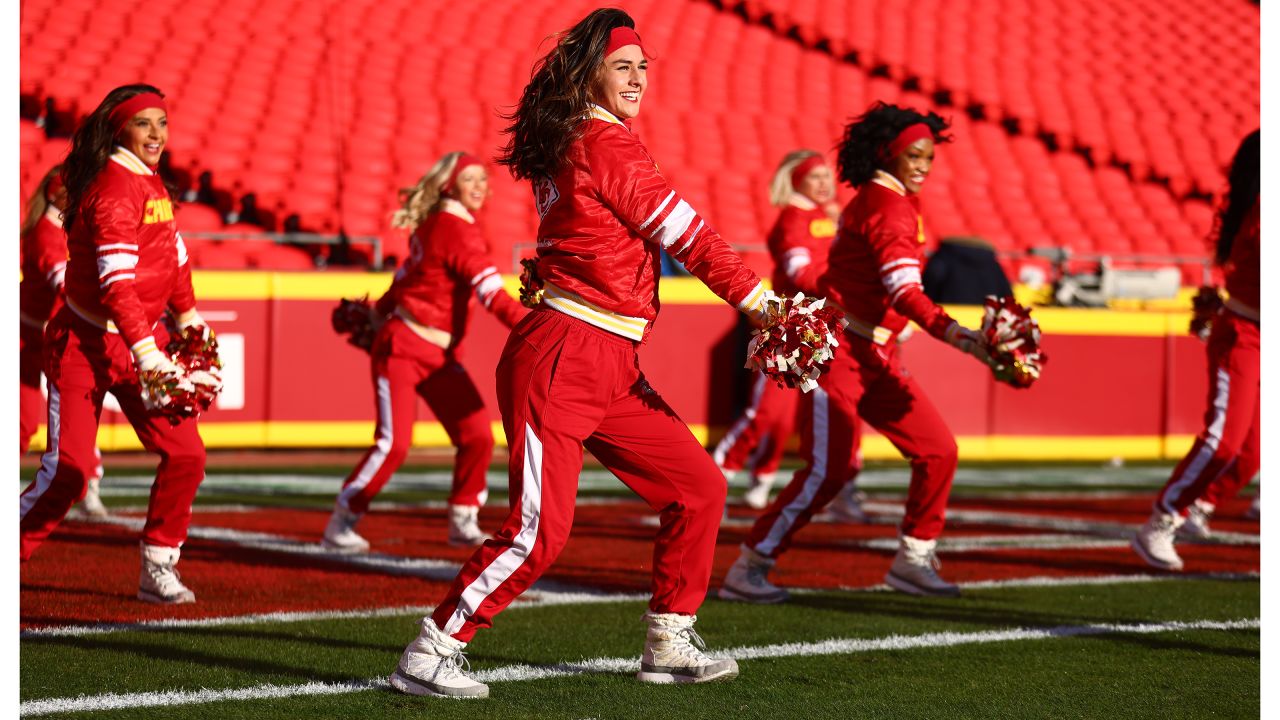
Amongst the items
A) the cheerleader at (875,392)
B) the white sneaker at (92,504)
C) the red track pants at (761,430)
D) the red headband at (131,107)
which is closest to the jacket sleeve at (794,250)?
the red track pants at (761,430)

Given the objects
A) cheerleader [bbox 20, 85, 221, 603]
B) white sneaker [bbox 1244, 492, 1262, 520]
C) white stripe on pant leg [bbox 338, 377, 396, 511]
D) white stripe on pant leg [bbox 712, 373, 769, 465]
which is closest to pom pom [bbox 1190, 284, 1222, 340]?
white sneaker [bbox 1244, 492, 1262, 520]

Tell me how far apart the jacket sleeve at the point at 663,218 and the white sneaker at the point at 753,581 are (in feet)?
6.88

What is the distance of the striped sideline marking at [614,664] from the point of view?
3.90 m

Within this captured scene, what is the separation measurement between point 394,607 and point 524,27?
17665mm

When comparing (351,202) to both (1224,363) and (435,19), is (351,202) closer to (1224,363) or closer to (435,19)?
(435,19)

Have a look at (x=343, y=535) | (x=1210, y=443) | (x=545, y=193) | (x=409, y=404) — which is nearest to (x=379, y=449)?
(x=409, y=404)

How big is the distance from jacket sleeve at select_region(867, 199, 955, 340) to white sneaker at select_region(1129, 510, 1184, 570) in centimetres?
195

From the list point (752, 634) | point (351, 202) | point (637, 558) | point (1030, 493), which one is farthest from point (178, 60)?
point (752, 634)

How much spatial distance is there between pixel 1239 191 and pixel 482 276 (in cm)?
339

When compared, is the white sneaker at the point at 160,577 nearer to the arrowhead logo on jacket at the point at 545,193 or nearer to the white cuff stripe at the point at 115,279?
the white cuff stripe at the point at 115,279

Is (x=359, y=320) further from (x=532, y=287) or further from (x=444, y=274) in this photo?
(x=532, y=287)

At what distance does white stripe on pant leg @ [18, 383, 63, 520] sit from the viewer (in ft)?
17.3

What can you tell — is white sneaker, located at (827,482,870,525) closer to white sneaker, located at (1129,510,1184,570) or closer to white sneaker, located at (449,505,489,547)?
white sneaker, located at (1129,510,1184,570)

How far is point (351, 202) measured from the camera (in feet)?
52.5
